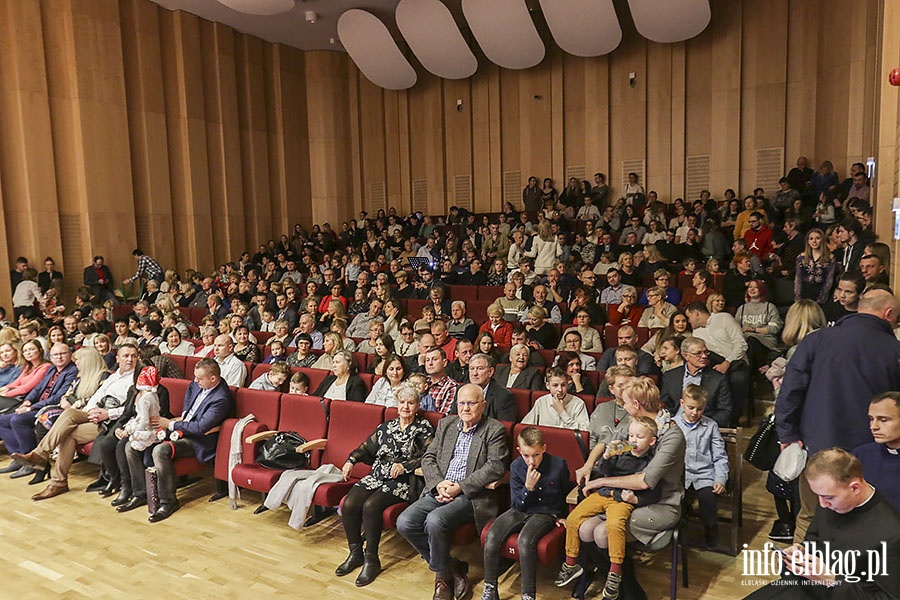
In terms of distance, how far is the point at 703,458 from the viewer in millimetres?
3201

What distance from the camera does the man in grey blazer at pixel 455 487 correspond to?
118 inches

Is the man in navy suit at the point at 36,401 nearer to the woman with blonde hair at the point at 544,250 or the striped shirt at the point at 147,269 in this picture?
the woman with blonde hair at the point at 544,250

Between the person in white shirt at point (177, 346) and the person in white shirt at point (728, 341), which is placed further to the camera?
the person in white shirt at point (177, 346)

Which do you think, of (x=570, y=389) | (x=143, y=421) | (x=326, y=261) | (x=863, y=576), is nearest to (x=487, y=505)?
(x=570, y=389)

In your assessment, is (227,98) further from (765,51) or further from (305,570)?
(305,570)

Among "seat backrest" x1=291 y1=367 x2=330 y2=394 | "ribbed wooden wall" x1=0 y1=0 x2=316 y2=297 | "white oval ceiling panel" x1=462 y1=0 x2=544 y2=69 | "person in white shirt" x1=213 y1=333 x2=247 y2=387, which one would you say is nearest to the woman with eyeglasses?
"seat backrest" x1=291 y1=367 x2=330 y2=394

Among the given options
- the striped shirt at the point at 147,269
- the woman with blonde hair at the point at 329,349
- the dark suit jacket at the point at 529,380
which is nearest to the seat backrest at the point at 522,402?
the dark suit jacket at the point at 529,380

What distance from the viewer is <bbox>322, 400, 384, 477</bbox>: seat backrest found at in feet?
12.5

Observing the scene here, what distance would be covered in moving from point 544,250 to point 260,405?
483cm

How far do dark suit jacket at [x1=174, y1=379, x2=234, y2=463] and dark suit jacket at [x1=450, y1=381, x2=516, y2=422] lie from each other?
156 centimetres

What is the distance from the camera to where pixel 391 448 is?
11.5 ft

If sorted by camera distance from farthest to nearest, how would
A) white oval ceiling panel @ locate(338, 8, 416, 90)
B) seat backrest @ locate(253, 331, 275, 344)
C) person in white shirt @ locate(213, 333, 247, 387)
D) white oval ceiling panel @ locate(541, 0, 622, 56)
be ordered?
white oval ceiling panel @ locate(338, 8, 416, 90)
white oval ceiling panel @ locate(541, 0, 622, 56)
seat backrest @ locate(253, 331, 275, 344)
person in white shirt @ locate(213, 333, 247, 387)

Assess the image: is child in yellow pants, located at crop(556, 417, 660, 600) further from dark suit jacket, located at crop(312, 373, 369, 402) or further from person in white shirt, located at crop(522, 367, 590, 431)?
dark suit jacket, located at crop(312, 373, 369, 402)

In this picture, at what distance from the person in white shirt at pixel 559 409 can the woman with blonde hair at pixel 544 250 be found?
14.5ft
